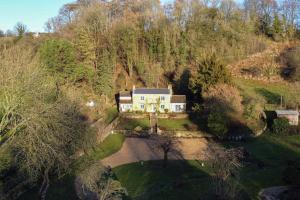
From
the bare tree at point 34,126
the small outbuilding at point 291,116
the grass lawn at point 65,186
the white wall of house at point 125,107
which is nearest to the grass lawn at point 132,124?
the white wall of house at point 125,107

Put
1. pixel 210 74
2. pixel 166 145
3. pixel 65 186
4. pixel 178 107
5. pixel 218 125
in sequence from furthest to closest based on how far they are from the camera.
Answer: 1. pixel 178 107
2. pixel 210 74
3. pixel 218 125
4. pixel 166 145
5. pixel 65 186

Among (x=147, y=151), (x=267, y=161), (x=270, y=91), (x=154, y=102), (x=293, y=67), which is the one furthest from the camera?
(x=293, y=67)

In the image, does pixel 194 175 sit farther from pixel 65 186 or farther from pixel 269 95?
pixel 269 95

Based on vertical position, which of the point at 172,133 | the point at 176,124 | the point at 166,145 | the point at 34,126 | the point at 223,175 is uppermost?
the point at 34,126

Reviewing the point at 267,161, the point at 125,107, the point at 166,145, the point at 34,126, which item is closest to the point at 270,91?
the point at 125,107

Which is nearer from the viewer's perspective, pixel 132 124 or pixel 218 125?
pixel 218 125

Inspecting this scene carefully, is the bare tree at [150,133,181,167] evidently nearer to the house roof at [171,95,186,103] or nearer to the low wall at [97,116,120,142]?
the low wall at [97,116,120,142]

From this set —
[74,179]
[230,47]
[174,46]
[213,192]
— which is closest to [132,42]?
[174,46]
